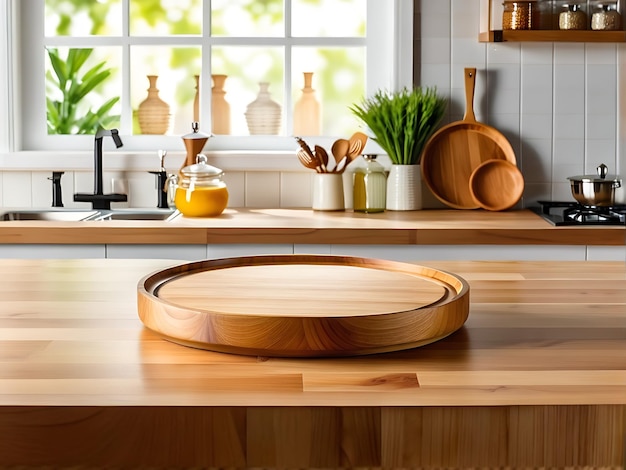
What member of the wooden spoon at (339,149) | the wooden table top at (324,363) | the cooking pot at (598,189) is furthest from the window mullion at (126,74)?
the wooden table top at (324,363)

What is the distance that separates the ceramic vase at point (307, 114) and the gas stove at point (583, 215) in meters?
0.96

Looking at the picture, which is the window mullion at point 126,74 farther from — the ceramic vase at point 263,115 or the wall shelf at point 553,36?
the wall shelf at point 553,36

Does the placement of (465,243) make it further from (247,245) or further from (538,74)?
(538,74)

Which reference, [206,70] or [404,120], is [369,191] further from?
[206,70]

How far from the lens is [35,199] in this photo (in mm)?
3553

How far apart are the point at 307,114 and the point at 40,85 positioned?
1.07m

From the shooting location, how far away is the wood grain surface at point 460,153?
3.47m

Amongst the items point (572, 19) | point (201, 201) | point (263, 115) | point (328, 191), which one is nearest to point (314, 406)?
point (201, 201)

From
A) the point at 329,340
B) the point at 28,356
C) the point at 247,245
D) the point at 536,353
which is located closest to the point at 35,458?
the point at 28,356

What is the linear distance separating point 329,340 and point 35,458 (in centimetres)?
36

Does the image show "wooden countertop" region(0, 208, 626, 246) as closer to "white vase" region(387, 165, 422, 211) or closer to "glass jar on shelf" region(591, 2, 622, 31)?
"white vase" region(387, 165, 422, 211)

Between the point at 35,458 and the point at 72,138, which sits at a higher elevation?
the point at 72,138

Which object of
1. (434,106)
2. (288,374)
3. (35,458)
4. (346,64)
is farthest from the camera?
(346,64)

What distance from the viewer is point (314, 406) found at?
93 cm
